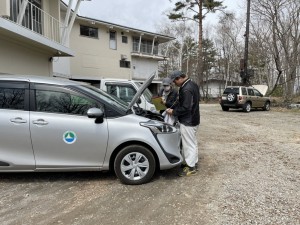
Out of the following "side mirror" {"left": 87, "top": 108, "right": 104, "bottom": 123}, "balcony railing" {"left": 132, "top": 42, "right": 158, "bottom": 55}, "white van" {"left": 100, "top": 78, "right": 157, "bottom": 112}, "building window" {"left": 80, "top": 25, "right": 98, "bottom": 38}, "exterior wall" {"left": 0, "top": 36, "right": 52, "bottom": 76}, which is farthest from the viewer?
"balcony railing" {"left": 132, "top": 42, "right": 158, "bottom": 55}

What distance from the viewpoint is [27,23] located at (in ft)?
38.7

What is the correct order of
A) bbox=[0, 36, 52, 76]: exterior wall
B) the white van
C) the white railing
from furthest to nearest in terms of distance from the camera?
the white railing, bbox=[0, 36, 52, 76]: exterior wall, the white van

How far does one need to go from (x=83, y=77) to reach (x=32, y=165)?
20754 millimetres

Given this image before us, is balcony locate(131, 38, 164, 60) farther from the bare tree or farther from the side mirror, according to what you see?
the side mirror

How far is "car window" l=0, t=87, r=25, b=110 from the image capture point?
A: 16.0 ft

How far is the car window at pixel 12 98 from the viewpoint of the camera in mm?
4871

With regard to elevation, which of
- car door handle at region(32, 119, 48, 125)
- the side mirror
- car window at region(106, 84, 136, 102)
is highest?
car window at region(106, 84, 136, 102)

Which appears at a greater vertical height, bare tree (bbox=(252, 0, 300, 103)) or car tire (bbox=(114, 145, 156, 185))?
bare tree (bbox=(252, 0, 300, 103))

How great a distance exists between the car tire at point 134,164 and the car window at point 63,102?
943 mm

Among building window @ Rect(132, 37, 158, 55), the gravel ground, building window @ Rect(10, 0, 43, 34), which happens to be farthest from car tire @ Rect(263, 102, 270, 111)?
the gravel ground

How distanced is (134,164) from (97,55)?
75.9ft

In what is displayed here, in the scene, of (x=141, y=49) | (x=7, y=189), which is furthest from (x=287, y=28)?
(x=7, y=189)

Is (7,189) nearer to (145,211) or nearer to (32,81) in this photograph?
(32,81)

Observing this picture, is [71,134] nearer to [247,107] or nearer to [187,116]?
[187,116]
